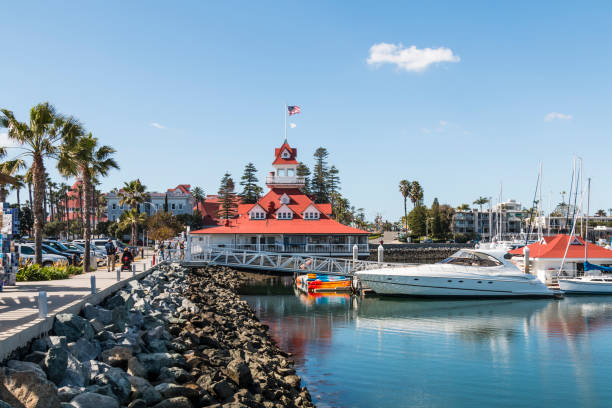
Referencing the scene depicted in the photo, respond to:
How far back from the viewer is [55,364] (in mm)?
7484

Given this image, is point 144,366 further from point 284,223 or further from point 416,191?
point 416,191

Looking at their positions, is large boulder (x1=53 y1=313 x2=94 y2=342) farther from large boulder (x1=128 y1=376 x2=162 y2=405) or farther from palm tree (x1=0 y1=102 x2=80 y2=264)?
palm tree (x1=0 y1=102 x2=80 y2=264)

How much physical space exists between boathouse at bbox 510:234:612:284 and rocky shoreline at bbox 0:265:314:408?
27939mm

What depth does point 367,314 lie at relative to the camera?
27.6 metres

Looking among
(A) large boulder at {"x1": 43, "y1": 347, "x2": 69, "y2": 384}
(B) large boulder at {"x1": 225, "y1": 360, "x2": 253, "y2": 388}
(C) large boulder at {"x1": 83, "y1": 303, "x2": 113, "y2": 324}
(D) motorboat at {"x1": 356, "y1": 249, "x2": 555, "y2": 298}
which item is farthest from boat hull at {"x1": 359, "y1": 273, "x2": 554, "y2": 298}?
(A) large boulder at {"x1": 43, "y1": 347, "x2": 69, "y2": 384}

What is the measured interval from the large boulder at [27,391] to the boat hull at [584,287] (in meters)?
34.6

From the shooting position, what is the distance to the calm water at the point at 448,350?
14.0 metres

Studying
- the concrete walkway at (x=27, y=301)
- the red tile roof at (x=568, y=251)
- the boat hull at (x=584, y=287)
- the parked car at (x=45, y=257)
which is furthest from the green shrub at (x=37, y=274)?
the red tile roof at (x=568, y=251)

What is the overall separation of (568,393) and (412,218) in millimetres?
87514

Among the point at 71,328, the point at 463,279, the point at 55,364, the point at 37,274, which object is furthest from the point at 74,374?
the point at 463,279

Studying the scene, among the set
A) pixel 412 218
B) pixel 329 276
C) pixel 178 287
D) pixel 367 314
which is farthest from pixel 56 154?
pixel 412 218

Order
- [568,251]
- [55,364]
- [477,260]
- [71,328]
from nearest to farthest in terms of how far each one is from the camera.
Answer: [55,364]
[71,328]
[477,260]
[568,251]

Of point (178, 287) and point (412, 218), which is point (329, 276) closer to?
point (178, 287)

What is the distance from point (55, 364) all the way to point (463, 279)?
2804 centimetres
